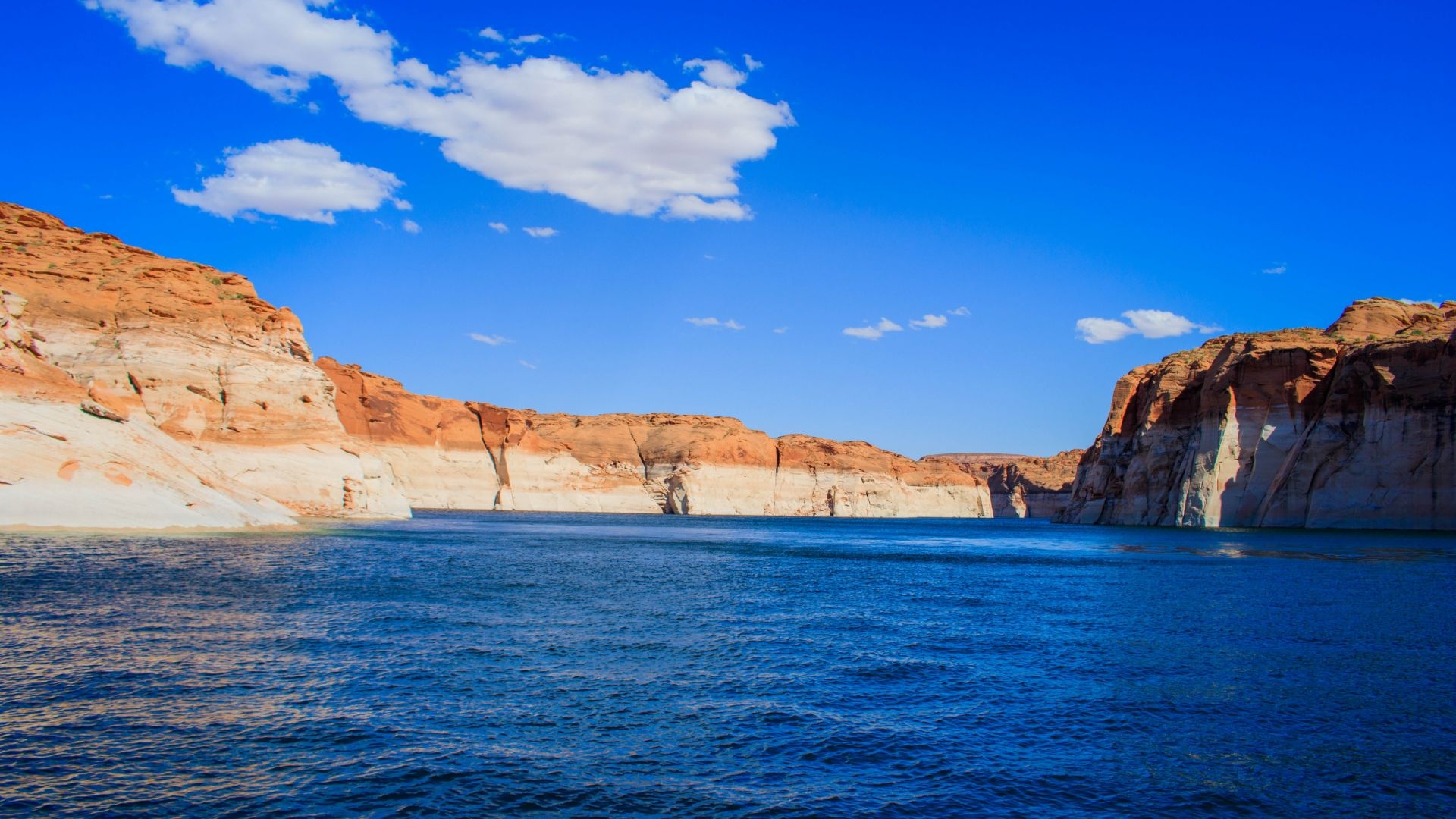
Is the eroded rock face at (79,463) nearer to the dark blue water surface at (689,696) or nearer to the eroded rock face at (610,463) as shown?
the dark blue water surface at (689,696)

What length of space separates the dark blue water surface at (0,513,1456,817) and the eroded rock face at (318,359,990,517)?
74904 millimetres

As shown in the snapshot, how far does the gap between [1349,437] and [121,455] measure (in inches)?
2868

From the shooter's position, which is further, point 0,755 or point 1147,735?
point 1147,735

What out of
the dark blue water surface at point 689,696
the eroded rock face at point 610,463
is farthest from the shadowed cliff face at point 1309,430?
the eroded rock face at point 610,463

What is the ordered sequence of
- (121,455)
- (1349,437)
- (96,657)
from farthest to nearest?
1. (1349,437)
2. (121,455)
3. (96,657)

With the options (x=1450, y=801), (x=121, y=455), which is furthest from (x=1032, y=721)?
(x=121, y=455)

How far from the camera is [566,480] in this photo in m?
118

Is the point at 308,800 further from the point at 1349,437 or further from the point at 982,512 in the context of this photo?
the point at 982,512

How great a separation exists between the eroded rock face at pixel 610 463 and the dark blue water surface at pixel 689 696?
246 feet

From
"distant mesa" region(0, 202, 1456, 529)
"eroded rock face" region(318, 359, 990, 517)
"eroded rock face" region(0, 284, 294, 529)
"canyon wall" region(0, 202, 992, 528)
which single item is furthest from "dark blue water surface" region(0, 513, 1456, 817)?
"eroded rock face" region(318, 359, 990, 517)

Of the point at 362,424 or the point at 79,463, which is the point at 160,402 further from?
the point at 362,424

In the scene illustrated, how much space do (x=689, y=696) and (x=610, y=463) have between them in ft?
365

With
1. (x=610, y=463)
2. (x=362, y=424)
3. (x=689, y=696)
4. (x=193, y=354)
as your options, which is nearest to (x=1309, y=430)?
(x=689, y=696)

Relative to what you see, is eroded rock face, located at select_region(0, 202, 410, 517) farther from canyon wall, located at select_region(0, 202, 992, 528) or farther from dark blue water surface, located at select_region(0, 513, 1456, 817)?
dark blue water surface, located at select_region(0, 513, 1456, 817)
